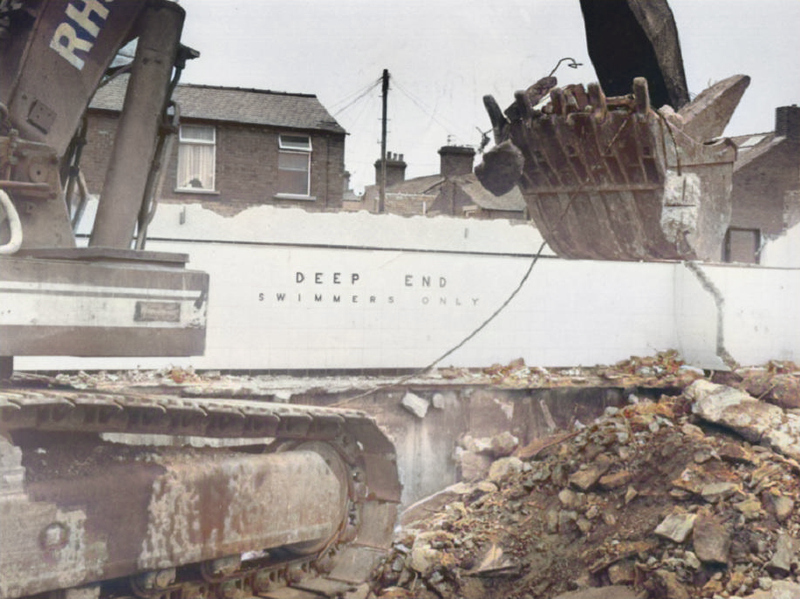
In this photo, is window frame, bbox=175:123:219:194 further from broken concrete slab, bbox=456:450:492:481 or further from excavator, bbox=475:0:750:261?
broken concrete slab, bbox=456:450:492:481

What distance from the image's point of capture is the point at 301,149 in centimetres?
455

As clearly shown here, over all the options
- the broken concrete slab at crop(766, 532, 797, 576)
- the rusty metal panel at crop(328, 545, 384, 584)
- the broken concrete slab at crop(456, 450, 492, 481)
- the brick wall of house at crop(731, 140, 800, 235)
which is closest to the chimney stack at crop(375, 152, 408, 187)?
the rusty metal panel at crop(328, 545, 384, 584)

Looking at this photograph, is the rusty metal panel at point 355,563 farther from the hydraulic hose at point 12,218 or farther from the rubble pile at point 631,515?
the hydraulic hose at point 12,218

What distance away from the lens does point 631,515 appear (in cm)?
518

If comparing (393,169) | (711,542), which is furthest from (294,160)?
(711,542)

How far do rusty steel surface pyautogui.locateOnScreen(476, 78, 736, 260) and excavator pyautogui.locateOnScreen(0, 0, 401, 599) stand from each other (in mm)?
1367

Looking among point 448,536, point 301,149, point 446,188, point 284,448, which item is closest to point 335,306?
point 446,188

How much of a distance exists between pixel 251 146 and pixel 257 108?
189mm

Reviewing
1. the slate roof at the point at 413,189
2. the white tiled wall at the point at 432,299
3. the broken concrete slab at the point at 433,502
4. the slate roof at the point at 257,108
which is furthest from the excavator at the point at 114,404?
the slate roof at the point at 413,189

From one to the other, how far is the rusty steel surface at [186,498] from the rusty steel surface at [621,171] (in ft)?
4.33

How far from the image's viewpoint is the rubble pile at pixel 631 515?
4.42 m

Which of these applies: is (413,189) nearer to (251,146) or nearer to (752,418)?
(251,146)

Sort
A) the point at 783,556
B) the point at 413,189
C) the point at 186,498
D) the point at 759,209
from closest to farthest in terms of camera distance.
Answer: the point at 186,498 < the point at 783,556 < the point at 413,189 < the point at 759,209

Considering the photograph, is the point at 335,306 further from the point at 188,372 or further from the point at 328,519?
the point at 328,519
